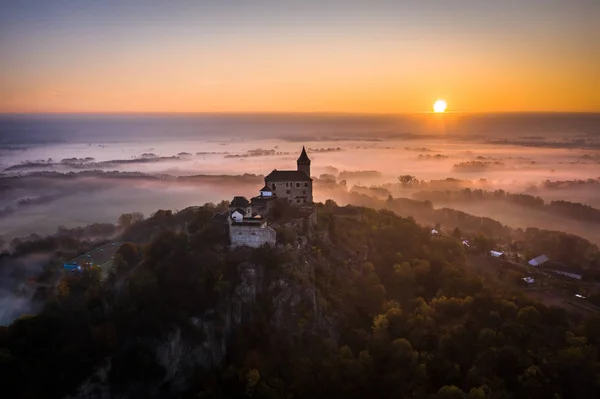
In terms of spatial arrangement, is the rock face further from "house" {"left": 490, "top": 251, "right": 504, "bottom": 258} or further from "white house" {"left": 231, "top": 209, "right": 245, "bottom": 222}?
"house" {"left": 490, "top": 251, "right": 504, "bottom": 258}

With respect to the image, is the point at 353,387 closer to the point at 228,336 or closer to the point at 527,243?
the point at 228,336

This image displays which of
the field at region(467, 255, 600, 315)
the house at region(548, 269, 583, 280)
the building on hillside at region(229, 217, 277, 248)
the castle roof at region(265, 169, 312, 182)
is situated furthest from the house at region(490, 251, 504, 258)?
the building on hillside at region(229, 217, 277, 248)

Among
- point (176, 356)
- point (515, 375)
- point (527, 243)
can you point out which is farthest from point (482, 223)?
point (176, 356)

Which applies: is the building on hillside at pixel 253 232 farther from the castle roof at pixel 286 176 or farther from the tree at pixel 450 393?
the tree at pixel 450 393

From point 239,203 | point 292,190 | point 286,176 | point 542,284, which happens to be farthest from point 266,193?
point 542,284

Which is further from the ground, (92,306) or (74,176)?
(74,176)

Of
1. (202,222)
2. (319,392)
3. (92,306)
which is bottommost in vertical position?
(319,392)

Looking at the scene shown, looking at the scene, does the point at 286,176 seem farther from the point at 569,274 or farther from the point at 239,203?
the point at 569,274
